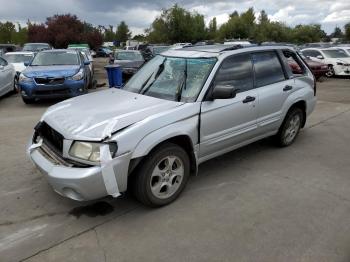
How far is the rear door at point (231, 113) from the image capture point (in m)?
4.11

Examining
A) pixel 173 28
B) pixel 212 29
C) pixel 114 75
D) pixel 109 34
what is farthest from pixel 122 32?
pixel 114 75

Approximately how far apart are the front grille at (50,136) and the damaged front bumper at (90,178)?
285 millimetres

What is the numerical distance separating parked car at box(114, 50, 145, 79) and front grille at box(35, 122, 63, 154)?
441 inches

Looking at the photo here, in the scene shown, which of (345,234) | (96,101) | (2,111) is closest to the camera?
(345,234)

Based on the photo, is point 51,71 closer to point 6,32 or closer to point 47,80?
point 47,80

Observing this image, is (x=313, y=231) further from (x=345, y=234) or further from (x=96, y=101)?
(x=96, y=101)

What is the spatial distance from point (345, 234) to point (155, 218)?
72.8 inches

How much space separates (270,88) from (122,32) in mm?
103075

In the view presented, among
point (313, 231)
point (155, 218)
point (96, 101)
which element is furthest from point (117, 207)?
point (313, 231)

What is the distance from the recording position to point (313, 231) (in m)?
3.33

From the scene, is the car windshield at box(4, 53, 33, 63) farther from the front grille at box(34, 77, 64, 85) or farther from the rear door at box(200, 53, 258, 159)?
the rear door at box(200, 53, 258, 159)

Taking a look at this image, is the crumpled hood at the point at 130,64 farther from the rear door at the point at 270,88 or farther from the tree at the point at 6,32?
the tree at the point at 6,32

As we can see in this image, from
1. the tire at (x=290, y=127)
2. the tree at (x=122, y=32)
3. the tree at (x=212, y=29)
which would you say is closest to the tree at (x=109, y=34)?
the tree at (x=122, y=32)

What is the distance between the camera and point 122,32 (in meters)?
103
